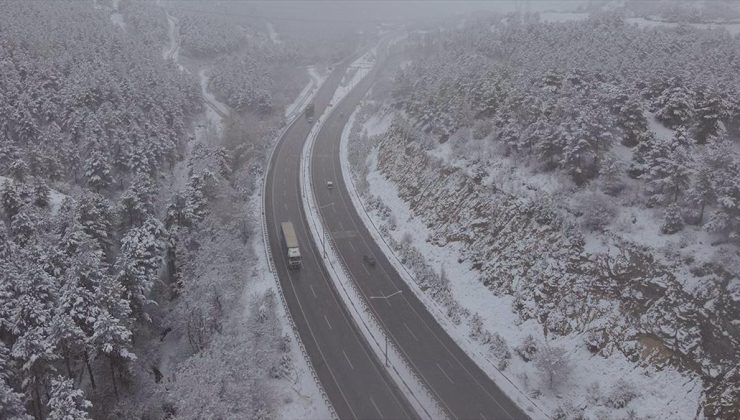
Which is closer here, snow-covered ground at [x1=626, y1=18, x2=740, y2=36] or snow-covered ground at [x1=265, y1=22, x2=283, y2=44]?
snow-covered ground at [x1=626, y1=18, x2=740, y2=36]

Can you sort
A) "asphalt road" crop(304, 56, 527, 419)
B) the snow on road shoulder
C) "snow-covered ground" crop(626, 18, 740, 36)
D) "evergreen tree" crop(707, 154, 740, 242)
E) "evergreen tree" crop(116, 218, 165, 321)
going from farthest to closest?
"snow-covered ground" crop(626, 18, 740, 36) < "evergreen tree" crop(116, 218, 165, 321) < "asphalt road" crop(304, 56, 527, 419) < the snow on road shoulder < "evergreen tree" crop(707, 154, 740, 242)

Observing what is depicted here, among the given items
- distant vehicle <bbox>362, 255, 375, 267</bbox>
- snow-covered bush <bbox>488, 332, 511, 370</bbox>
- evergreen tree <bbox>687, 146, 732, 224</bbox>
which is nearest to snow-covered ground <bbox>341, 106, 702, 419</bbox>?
snow-covered bush <bbox>488, 332, 511, 370</bbox>

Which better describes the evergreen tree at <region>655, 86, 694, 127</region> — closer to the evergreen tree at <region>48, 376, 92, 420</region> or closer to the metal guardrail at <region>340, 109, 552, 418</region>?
the metal guardrail at <region>340, 109, 552, 418</region>

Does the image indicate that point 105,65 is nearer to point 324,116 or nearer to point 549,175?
point 324,116

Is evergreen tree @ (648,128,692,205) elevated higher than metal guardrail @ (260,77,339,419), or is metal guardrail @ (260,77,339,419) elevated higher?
evergreen tree @ (648,128,692,205)

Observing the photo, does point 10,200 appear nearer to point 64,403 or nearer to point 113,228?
point 113,228

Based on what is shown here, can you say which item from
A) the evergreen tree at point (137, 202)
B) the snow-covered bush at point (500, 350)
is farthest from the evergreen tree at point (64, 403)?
the snow-covered bush at point (500, 350)

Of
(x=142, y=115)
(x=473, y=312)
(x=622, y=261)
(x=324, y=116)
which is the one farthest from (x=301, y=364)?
(x=324, y=116)
